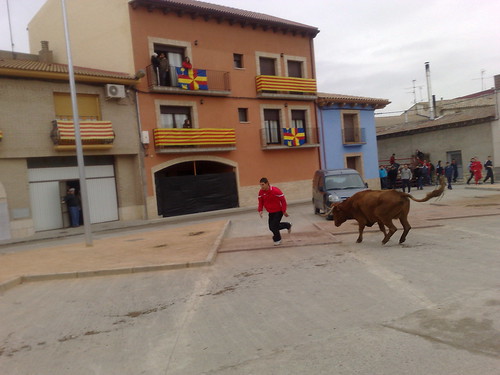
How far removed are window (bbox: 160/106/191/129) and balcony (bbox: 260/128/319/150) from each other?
4.89 m

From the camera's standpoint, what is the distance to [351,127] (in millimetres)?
30406

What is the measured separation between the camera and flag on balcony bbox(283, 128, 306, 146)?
26156mm

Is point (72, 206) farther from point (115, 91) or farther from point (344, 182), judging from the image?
point (344, 182)

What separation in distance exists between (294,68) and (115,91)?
1261 centimetres

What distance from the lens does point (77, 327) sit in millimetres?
5207

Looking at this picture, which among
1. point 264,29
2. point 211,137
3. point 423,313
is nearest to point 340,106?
point 264,29

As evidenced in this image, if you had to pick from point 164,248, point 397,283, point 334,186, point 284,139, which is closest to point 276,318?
point 397,283

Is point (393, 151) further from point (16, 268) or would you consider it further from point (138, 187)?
point (16, 268)

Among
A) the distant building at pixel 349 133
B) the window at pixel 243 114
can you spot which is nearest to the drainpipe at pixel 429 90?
the distant building at pixel 349 133

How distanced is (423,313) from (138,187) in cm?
1770

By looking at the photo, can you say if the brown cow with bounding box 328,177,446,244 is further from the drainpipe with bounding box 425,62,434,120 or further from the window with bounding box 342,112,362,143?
the drainpipe with bounding box 425,62,434,120

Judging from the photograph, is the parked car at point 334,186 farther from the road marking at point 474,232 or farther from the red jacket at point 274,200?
the red jacket at point 274,200

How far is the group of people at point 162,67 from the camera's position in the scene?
2094 centimetres

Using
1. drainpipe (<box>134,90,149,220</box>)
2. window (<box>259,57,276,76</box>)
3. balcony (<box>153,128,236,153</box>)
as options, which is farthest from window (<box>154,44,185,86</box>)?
window (<box>259,57,276,76</box>)
